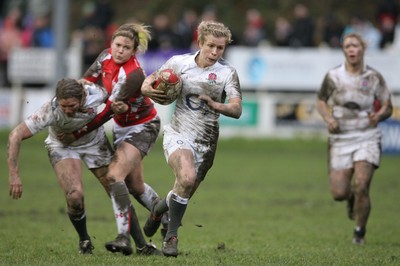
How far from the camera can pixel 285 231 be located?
1306cm

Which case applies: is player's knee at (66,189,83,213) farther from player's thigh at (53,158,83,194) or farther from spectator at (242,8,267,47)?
spectator at (242,8,267,47)

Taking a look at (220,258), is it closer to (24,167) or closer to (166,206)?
(166,206)

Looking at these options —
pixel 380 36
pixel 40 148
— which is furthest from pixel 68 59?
pixel 380 36

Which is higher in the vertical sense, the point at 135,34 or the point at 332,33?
the point at 135,34

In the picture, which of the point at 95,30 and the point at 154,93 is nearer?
the point at 154,93

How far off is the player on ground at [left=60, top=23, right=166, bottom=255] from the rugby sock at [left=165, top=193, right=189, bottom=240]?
1.67 ft

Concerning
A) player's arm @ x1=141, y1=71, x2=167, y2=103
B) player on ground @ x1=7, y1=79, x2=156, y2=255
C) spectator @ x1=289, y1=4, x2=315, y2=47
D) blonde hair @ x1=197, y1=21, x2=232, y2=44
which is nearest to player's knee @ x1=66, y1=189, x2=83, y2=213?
player on ground @ x1=7, y1=79, x2=156, y2=255

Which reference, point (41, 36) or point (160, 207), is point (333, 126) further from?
point (41, 36)

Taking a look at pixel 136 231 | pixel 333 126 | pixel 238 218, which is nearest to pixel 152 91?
pixel 136 231

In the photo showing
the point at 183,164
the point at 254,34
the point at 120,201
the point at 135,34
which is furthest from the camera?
the point at 254,34

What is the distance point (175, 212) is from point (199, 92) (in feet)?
4.13

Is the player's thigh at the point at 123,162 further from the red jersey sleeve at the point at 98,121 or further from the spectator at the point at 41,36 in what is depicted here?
the spectator at the point at 41,36

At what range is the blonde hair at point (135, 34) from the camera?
10148mm

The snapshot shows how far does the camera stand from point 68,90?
9.55 m
